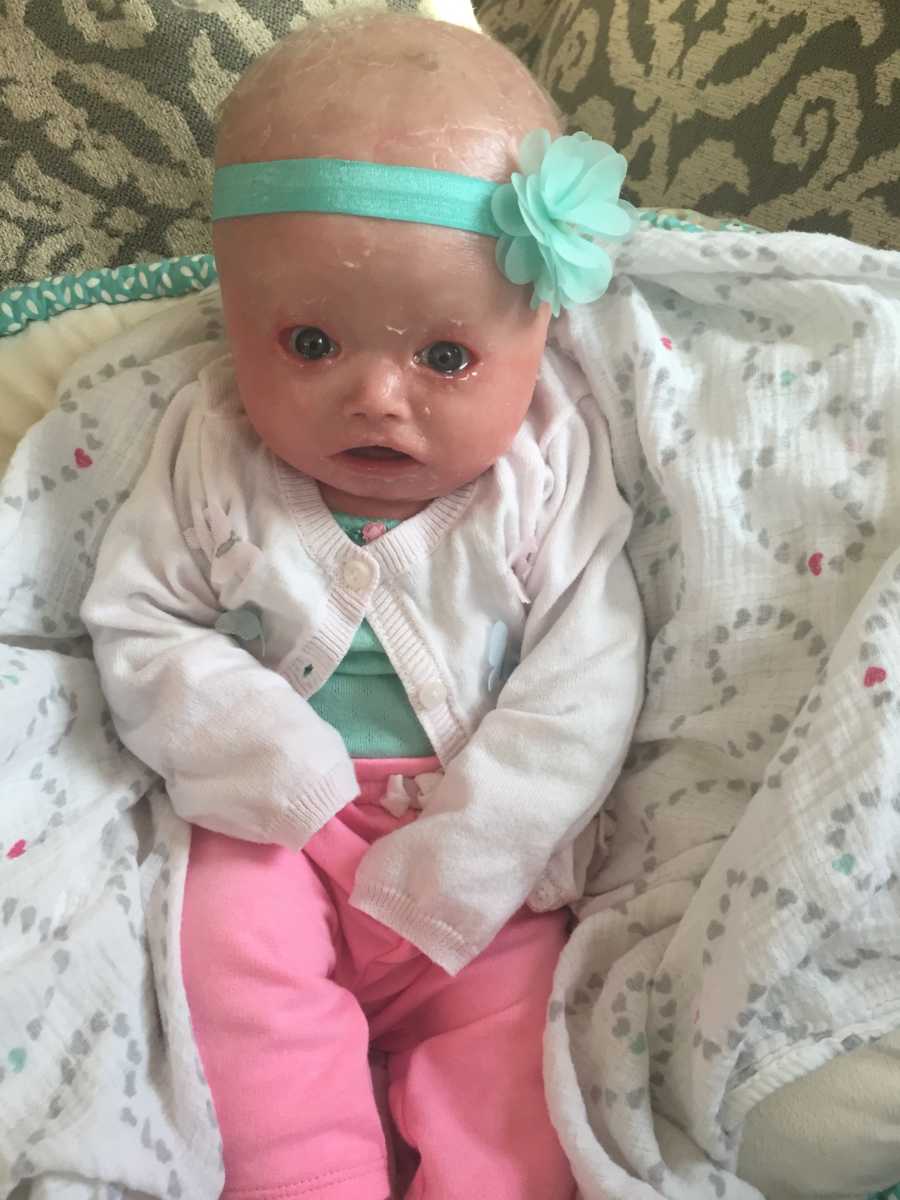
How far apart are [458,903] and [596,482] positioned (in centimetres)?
37

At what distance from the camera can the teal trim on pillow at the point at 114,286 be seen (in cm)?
95

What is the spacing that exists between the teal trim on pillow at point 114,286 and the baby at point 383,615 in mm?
121

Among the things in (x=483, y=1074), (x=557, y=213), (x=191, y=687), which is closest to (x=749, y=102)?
(x=557, y=213)

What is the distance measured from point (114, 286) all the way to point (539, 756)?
0.57 m

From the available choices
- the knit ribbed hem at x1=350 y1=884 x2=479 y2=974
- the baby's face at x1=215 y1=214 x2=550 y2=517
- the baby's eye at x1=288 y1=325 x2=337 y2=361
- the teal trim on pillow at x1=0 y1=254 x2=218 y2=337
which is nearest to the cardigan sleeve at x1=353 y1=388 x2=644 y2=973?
the knit ribbed hem at x1=350 y1=884 x2=479 y2=974

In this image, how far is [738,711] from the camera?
84 cm

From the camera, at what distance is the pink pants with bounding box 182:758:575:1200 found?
0.73 m

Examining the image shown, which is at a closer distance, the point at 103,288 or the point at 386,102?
the point at 386,102

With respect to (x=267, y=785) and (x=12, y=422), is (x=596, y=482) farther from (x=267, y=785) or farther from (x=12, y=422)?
(x=12, y=422)

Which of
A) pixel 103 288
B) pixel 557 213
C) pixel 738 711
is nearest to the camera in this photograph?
pixel 557 213

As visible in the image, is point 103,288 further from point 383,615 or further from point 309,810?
point 309,810

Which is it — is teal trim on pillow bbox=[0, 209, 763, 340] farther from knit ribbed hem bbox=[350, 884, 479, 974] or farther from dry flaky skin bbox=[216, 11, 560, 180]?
knit ribbed hem bbox=[350, 884, 479, 974]

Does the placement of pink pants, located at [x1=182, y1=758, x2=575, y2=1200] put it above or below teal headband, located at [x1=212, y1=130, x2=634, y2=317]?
below

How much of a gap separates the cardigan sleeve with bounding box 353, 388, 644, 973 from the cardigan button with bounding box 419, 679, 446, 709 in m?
0.04
